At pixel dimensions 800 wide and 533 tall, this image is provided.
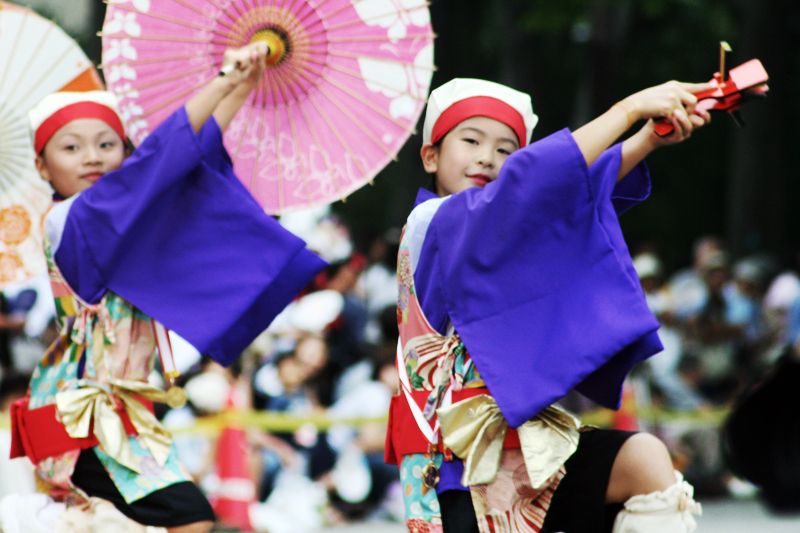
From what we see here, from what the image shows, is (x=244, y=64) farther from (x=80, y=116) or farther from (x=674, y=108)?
(x=674, y=108)

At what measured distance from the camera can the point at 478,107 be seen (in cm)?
420

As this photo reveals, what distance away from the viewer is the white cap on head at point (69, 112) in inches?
189

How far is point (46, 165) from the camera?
4.87 meters

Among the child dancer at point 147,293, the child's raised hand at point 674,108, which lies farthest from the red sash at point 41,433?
the child's raised hand at point 674,108

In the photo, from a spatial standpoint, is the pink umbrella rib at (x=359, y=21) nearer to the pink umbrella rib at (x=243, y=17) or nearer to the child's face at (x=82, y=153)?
the pink umbrella rib at (x=243, y=17)

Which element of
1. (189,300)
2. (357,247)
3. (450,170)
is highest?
(357,247)

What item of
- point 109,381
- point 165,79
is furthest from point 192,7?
point 109,381

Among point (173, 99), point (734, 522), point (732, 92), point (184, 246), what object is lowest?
point (734, 522)

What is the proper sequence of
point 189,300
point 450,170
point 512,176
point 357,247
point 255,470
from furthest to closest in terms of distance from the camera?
point 357,247
point 255,470
point 189,300
point 450,170
point 512,176

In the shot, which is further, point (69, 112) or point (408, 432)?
point (69, 112)

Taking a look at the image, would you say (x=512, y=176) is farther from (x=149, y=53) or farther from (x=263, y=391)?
(x=263, y=391)

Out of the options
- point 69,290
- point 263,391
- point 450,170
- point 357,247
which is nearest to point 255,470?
point 263,391

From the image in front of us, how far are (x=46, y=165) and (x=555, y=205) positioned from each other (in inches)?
77.7

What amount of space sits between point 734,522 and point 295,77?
6423mm
